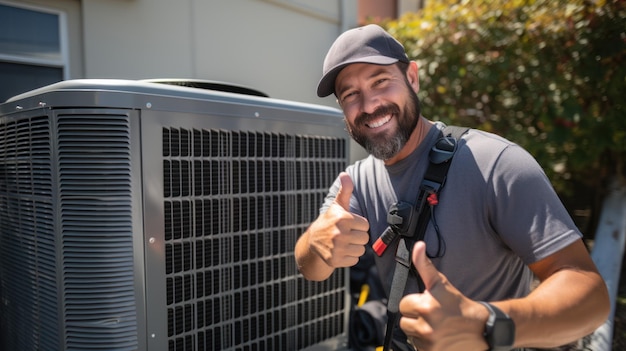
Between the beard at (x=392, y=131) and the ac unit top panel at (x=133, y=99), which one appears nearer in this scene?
the ac unit top panel at (x=133, y=99)

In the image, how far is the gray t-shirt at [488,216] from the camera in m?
1.24

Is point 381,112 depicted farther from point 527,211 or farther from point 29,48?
point 29,48

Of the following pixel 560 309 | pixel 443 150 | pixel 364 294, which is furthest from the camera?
pixel 364 294

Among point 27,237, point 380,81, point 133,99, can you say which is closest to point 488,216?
point 380,81

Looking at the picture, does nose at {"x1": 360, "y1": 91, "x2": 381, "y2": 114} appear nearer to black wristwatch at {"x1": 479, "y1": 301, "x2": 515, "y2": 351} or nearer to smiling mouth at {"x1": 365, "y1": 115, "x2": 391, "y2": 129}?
smiling mouth at {"x1": 365, "y1": 115, "x2": 391, "y2": 129}

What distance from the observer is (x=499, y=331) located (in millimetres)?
986

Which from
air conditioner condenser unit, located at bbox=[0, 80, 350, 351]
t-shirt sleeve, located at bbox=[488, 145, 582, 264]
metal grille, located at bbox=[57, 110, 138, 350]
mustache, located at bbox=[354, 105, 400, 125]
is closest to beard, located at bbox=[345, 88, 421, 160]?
mustache, located at bbox=[354, 105, 400, 125]

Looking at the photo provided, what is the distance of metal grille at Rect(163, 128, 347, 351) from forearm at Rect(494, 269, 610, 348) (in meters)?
1.05

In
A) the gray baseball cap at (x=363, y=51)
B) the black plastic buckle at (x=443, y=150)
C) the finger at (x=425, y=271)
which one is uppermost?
the gray baseball cap at (x=363, y=51)

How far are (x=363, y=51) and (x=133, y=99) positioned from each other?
782 millimetres

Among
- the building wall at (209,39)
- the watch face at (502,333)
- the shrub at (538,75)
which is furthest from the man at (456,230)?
the shrub at (538,75)

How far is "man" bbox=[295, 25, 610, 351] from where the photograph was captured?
1.01m

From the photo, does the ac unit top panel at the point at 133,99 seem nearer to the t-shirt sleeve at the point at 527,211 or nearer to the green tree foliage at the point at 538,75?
the t-shirt sleeve at the point at 527,211

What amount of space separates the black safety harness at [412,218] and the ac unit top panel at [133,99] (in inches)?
28.9
